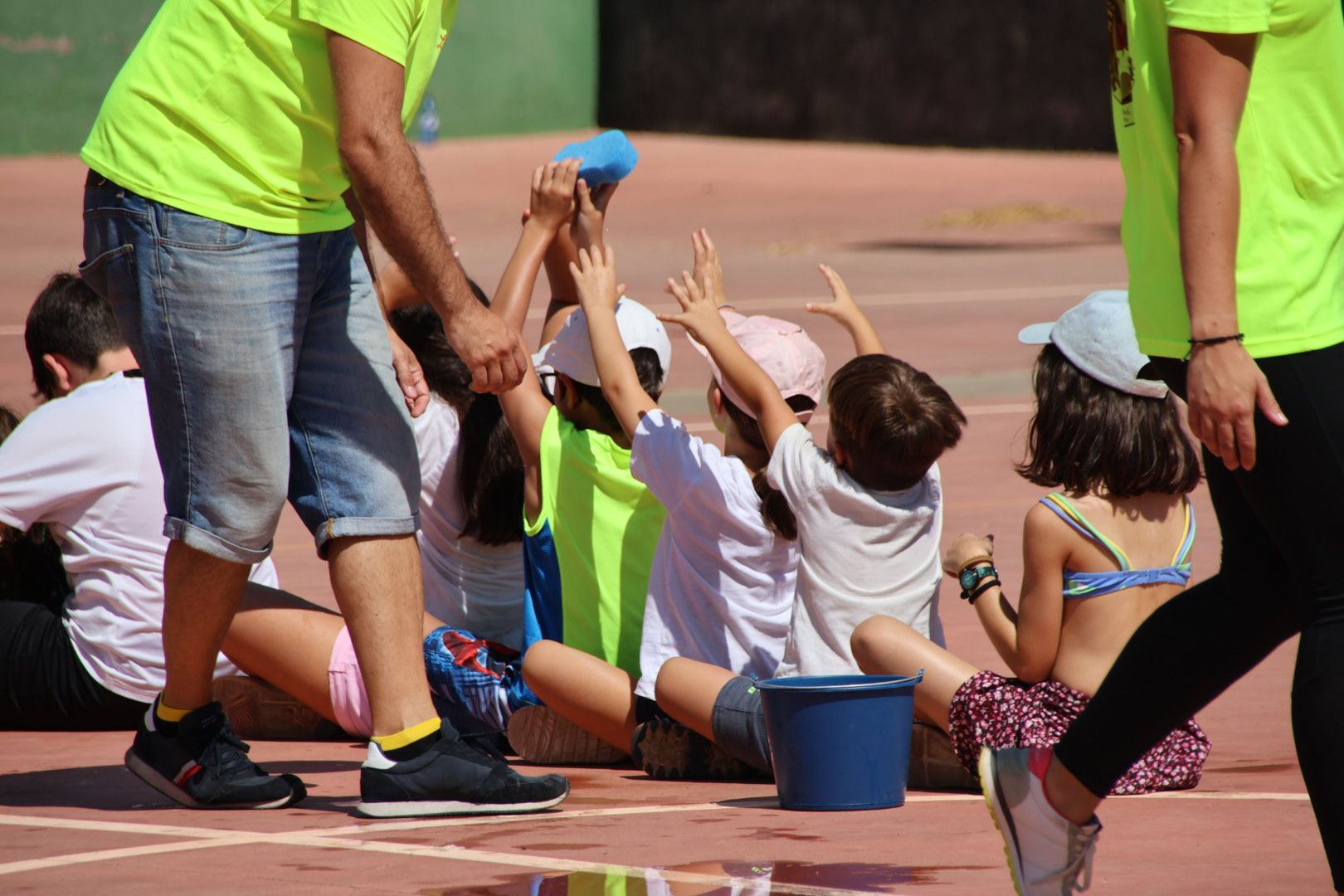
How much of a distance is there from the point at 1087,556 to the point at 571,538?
1391 mm

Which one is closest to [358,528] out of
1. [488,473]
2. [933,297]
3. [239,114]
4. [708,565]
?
[239,114]

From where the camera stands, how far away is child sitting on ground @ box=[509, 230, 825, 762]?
4816 millimetres

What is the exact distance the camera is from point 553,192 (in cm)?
543

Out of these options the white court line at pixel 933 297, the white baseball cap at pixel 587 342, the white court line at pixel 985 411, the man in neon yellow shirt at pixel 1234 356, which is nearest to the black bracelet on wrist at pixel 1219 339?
the man in neon yellow shirt at pixel 1234 356

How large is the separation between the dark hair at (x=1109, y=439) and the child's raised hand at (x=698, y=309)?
2.91ft

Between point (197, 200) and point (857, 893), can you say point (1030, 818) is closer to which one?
point (857, 893)

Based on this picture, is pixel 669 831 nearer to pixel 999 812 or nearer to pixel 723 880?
pixel 723 880

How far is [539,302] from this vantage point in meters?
15.4

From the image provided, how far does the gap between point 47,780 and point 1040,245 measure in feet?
54.0

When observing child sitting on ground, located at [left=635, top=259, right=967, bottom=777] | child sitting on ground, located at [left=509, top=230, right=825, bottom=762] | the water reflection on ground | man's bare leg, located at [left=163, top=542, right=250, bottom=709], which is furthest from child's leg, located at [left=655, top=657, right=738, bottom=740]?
man's bare leg, located at [left=163, top=542, right=250, bottom=709]

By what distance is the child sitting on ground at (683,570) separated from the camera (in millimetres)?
4816

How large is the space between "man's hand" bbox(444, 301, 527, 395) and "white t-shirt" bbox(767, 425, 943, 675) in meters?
0.86

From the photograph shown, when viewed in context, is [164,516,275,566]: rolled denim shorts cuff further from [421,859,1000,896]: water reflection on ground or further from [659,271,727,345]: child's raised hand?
[659,271,727,345]: child's raised hand

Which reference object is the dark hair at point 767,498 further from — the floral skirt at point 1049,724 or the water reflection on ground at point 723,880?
the water reflection on ground at point 723,880
